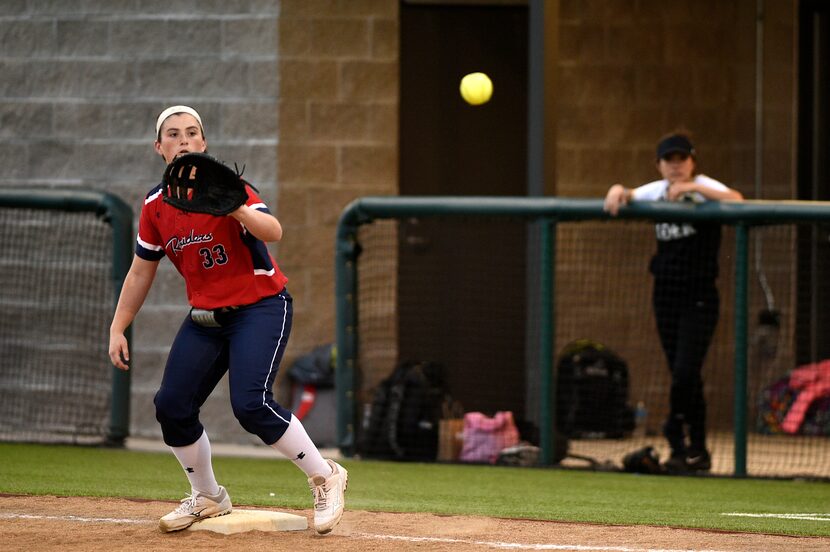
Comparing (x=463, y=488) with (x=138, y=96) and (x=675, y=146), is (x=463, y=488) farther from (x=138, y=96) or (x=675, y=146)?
(x=138, y=96)

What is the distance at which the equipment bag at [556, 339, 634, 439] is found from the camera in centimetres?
812

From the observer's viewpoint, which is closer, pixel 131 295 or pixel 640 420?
pixel 131 295

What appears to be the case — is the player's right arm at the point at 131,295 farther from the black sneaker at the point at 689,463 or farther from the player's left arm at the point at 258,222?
the black sneaker at the point at 689,463

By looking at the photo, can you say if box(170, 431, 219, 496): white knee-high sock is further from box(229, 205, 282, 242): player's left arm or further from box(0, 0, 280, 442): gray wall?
box(0, 0, 280, 442): gray wall

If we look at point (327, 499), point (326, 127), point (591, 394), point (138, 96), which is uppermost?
point (138, 96)

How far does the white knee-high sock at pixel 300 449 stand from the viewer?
5.02 metres

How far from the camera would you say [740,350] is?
768cm

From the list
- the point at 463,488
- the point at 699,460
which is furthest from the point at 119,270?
the point at 699,460

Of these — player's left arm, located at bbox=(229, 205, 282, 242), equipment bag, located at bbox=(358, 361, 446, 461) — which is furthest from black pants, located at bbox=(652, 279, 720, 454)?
player's left arm, located at bbox=(229, 205, 282, 242)

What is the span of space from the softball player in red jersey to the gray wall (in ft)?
13.0

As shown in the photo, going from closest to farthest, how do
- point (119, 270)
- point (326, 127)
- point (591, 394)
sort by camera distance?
1. point (591, 394)
2. point (119, 270)
3. point (326, 127)

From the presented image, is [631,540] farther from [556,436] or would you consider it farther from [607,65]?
[607,65]

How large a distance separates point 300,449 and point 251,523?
0.36 meters

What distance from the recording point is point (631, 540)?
16.5 ft
